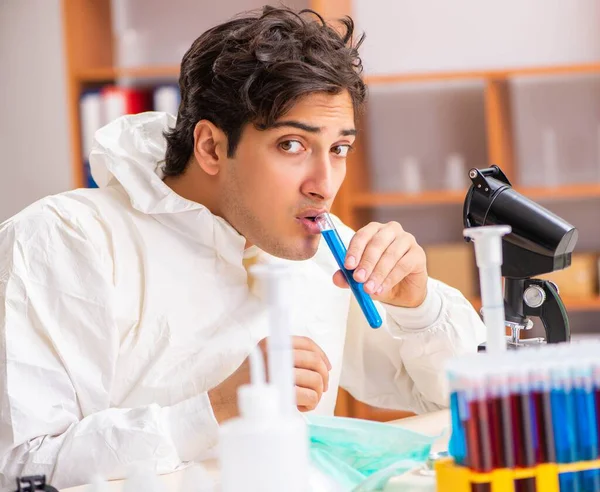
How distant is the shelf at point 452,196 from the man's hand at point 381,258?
5.82 feet

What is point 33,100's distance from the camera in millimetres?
3215

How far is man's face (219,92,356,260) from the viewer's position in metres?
1.36

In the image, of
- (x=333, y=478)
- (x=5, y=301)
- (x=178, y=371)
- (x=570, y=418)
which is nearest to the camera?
(x=570, y=418)

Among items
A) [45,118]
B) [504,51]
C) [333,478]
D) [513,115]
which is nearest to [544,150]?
[513,115]

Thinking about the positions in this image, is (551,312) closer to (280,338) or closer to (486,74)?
(280,338)

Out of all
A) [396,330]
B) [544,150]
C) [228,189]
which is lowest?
[396,330]

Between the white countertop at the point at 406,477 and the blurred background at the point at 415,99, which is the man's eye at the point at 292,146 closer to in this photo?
the white countertop at the point at 406,477

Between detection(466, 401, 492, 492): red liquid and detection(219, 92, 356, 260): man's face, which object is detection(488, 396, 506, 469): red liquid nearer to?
detection(466, 401, 492, 492): red liquid

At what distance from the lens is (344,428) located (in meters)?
1.04

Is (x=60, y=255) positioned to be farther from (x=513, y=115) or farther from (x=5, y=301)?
(x=513, y=115)

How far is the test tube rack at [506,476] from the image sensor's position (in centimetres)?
71

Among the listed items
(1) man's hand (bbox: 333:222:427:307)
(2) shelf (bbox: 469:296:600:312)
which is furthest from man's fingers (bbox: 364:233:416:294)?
(2) shelf (bbox: 469:296:600:312)

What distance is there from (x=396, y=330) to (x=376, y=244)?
1.08ft

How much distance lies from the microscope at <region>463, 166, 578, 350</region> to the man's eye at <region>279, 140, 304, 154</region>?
0.35 m
